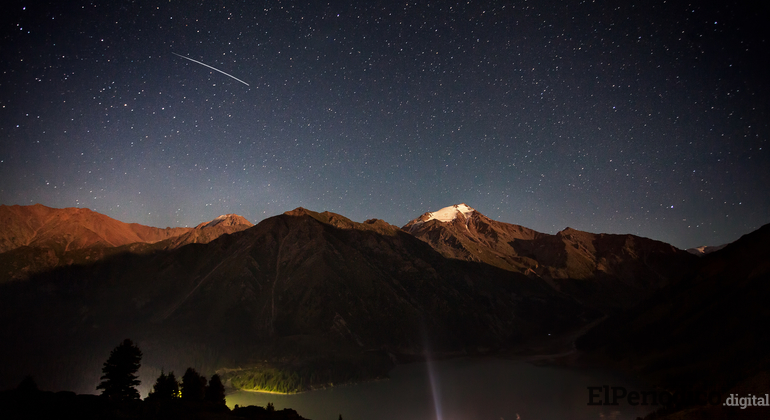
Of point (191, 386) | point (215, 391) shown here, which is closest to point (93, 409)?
point (191, 386)

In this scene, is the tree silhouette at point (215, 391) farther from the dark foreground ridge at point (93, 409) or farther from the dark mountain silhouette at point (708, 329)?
the dark mountain silhouette at point (708, 329)

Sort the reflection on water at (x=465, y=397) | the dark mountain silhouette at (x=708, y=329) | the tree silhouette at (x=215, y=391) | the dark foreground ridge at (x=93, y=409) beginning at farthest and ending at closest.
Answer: the dark mountain silhouette at (x=708, y=329) → the reflection on water at (x=465, y=397) → the tree silhouette at (x=215, y=391) → the dark foreground ridge at (x=93, y=409)

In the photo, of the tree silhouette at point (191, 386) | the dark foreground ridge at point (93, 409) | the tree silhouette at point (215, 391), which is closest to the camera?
the dark foreground ridge at point (93, 409)

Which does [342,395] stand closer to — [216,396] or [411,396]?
[411,396]

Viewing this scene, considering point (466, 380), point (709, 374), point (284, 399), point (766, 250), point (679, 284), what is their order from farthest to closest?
1. point (679, 284)
2. point (466, 380)
3. point (766, 250)
4. point (284, 399)
5. point (709, 374)

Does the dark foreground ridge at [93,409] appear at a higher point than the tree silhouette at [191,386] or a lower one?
higher

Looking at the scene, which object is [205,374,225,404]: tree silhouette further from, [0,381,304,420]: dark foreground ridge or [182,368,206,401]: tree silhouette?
[0,381,304,420]: dark foreground ridge

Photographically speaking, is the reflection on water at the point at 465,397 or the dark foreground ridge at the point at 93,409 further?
the reflection on water at the point at 465,397

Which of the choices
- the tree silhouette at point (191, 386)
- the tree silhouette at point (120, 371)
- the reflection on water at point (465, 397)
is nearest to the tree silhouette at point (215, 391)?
the tree silhouette at point (191, 386)

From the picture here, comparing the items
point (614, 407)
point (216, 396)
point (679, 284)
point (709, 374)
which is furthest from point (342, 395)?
point (679, 284)
